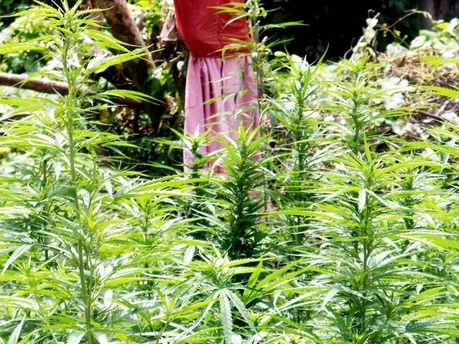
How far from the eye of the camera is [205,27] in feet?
14.0

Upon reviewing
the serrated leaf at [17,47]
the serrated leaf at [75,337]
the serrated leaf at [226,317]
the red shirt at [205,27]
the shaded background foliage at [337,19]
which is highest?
the serrated leaf at [17,47]

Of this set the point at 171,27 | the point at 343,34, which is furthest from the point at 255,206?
the point at 343,34

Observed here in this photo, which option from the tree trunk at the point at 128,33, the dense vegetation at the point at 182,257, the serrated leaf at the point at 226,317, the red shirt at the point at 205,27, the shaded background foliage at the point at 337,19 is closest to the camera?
the serrated leaf at the point at 226,317

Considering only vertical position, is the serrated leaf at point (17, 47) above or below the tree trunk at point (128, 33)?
above

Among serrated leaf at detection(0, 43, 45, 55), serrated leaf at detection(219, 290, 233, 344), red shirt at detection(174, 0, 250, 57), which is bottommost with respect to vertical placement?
serrated leaf at detection(219, 290, 233, 344)

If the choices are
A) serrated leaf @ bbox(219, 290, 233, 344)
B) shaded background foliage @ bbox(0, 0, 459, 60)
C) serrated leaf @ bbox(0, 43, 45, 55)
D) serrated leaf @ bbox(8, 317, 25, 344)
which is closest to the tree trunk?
shaded background foliage @ bbox(0, 0, 459, 60)

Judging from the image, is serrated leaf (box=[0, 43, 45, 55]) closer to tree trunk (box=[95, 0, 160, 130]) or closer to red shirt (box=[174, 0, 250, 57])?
red shirt (box=[174, 0, 250, 57])

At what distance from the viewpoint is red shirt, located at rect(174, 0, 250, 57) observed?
424 centimetres

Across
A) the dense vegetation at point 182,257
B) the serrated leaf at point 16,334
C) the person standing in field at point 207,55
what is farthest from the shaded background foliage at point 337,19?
the serrated leaf at point 16,334

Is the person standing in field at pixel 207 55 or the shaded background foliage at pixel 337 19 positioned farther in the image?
the shaded background foliage at pixel 337 19

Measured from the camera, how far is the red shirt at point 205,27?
424 centimetres

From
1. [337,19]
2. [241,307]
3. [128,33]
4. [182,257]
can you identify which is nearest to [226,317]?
[241,307]

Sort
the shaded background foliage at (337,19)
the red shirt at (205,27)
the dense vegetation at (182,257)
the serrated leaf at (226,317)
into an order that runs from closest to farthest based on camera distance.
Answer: the serrated leaf at (226,317)
the dense vegetation at (182,257)
the red shirt at (205,27)
the shaded background foliage at (337,19)

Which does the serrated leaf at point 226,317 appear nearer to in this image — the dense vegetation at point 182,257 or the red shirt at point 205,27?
the dense vegetation at point 182,257
